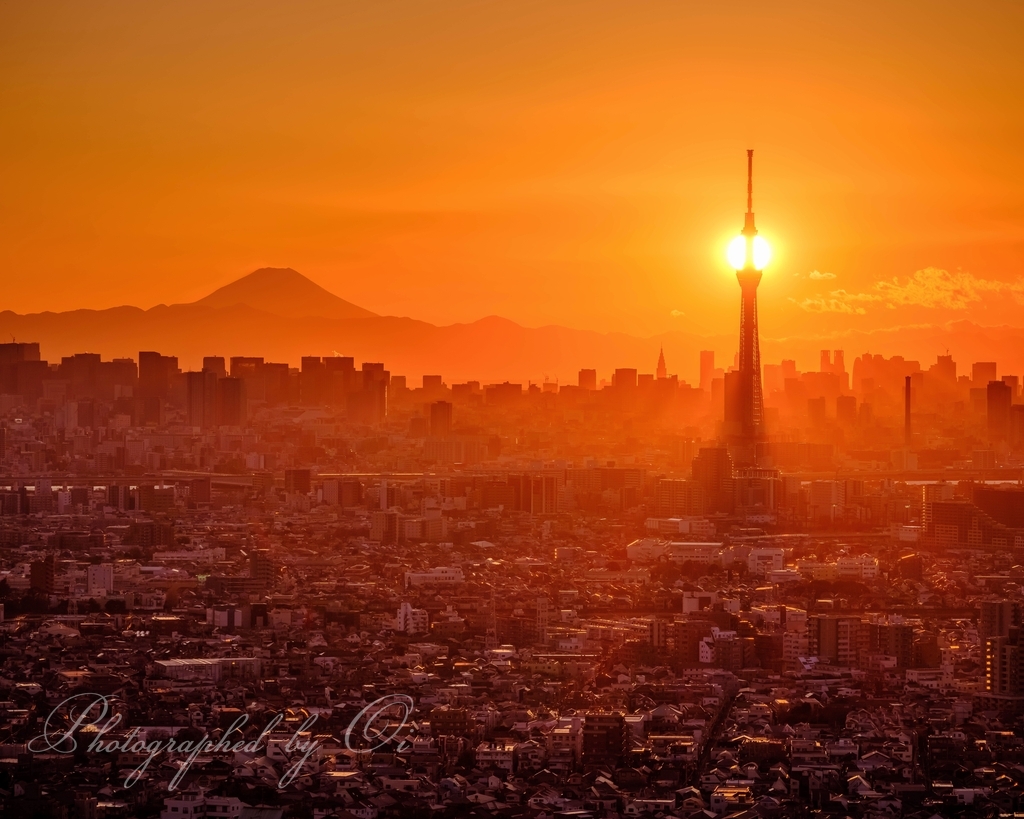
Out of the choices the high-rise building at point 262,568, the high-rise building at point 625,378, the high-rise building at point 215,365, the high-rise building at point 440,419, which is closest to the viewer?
the high-rise building at point 262,568

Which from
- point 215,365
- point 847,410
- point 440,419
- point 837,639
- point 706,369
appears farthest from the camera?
point 215,365

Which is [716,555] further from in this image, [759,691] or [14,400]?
[14,400]

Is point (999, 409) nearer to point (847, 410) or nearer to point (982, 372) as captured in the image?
point (982, 372)

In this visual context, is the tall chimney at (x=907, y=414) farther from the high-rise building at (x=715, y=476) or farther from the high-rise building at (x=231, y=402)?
the high-rise building at (x=231, y=402)

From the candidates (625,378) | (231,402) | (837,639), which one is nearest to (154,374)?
(231,402)

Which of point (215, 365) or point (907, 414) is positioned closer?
point (907, 414)

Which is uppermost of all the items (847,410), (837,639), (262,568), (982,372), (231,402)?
(982,372)

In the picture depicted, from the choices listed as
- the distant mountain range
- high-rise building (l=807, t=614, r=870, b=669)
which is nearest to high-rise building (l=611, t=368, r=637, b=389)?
the distant mountain range

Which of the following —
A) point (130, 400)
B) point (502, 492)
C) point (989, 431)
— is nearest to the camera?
point (502, 492)

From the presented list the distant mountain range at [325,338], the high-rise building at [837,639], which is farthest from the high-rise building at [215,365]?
the high-rise building at [837,639]

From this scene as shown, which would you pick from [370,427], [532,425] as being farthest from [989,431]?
[370,427]

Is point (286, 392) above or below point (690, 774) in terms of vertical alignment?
above
